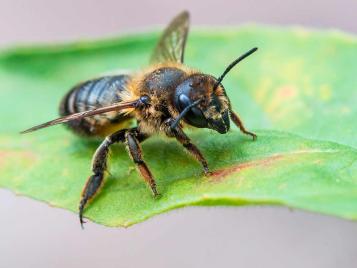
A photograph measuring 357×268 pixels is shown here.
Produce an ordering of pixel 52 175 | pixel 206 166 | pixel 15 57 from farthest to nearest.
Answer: pixel 15 57 < pixel 52 175 < pixel 206 166

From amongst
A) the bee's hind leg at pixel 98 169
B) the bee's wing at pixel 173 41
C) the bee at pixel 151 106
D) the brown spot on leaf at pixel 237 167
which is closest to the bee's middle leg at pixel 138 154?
the bee at pixel 151 106

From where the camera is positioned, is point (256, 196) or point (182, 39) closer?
point (256, 196)

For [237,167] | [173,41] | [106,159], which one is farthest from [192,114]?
[173,41]

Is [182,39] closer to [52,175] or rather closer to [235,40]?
[235,40]

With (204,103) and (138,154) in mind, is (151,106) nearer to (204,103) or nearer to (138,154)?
(138,154)

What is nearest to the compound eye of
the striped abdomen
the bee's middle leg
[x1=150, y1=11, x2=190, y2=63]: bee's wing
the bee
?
the bee

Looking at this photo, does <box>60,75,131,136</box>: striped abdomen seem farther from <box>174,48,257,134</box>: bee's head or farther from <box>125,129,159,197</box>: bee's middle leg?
<box>174,48,257,134</box>: bee's head

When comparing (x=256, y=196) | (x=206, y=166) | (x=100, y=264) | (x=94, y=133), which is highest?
(x=256, y=196)

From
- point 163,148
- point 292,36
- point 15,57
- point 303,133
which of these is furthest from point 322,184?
point 15,57
